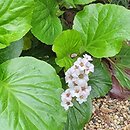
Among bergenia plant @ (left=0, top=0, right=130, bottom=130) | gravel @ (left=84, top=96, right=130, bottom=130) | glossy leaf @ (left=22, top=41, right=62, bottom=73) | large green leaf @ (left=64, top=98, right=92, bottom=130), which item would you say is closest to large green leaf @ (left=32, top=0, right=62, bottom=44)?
bergenia plant @ (left=0, top=0, right=130, bottom=130)

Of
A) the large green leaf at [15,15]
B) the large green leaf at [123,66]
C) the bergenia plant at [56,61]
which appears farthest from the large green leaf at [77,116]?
the large green leaf at [15,15]

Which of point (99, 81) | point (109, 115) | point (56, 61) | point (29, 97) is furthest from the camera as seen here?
point (109, 115)

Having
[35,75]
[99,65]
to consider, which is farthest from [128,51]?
[35,75]

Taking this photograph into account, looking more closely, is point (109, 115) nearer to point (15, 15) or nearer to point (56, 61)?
point (56, 61)

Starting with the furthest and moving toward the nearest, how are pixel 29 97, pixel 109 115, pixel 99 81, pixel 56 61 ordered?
pixel 109 115
pixel 99 81
pixel 56 61
pixel 29 97

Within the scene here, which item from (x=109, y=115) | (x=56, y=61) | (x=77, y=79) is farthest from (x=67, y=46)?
(x=109, y=115)
